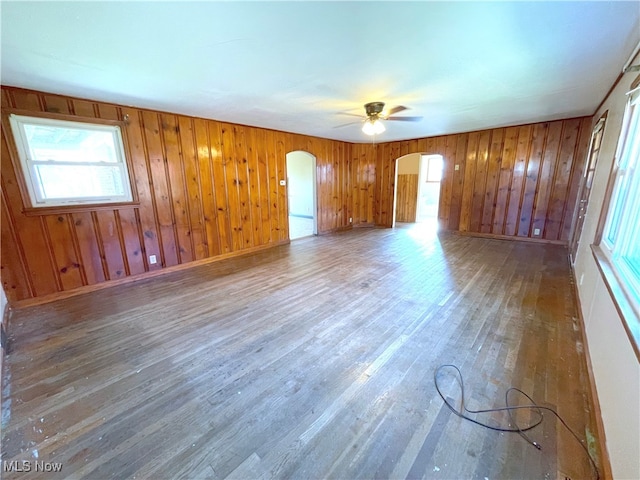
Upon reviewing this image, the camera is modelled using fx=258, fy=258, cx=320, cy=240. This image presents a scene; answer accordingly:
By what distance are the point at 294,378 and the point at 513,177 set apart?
6003mm

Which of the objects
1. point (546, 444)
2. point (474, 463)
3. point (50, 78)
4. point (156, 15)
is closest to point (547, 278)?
point (546, 444)

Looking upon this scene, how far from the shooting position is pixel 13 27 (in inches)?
65.1

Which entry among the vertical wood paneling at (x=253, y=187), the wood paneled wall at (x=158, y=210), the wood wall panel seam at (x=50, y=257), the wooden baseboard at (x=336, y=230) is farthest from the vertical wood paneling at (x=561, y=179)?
the wood wall panel seam at (x=50, y=257)

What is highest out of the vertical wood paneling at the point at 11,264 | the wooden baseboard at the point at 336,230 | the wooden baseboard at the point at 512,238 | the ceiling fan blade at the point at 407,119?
the ceiling fan blade at the point at 407,119

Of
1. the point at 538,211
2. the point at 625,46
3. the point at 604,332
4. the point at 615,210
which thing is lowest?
the point at 604,332

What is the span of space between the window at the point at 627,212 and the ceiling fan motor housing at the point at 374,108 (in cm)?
216

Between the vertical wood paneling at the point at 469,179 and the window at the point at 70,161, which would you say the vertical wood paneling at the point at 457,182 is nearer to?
the vertical wood paneling at the point at 469,179

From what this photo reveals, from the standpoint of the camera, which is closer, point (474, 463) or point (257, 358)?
point (474, 463)

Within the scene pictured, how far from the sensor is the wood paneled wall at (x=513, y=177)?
4855mm

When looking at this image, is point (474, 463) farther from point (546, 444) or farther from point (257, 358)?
point (257, 358)

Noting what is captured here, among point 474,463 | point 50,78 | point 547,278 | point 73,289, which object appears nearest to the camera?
point 474,463

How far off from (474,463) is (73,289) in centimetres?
440

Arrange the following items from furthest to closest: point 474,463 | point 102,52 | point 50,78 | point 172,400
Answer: point 50,78 → point 102,52 → point 172,400 → point 474,463

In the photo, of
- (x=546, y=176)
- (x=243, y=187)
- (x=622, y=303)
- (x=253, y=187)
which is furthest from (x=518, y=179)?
(x=243, y=187)
